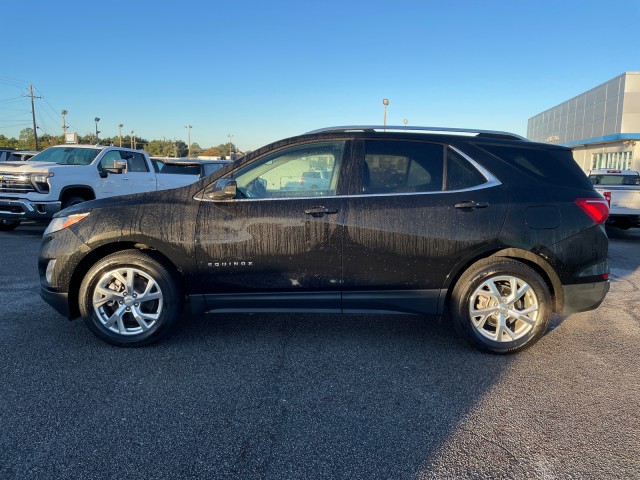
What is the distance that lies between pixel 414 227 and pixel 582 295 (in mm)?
1574

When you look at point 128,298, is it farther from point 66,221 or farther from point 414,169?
point 414,169

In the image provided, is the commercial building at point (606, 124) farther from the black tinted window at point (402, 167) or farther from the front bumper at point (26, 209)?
the front bumper at point (26, 209)

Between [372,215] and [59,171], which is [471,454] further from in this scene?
[59,171]

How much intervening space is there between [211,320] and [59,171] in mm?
7257

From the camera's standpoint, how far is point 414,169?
4195mm

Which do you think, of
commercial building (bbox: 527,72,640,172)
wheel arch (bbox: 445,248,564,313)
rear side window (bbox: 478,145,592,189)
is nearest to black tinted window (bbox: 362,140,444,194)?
rear side window (bbox: 478,145,592,189)

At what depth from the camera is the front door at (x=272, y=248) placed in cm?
405

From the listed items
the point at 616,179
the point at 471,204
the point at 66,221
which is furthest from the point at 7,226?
the point at 616,179

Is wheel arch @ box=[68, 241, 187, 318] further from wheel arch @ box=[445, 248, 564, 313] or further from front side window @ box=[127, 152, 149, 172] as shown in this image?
front side window @ box=[127, 152, 149, 172]

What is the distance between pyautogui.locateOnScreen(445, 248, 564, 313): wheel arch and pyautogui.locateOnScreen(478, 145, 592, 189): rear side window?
2.21ft

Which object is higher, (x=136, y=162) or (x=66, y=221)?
(x=136, y=162)

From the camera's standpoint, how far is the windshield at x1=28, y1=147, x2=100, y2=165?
11.2 metres

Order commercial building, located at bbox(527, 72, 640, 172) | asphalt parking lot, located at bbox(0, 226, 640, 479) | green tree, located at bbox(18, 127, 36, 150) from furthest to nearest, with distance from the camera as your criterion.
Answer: green tree, located at bbox(18, 127, 36, 150), commercial building, located at bbox(527, 72, 640, 172), asphalt parking lot, located at bbox(0, 226, 640, 479)

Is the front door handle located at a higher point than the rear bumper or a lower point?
higher
